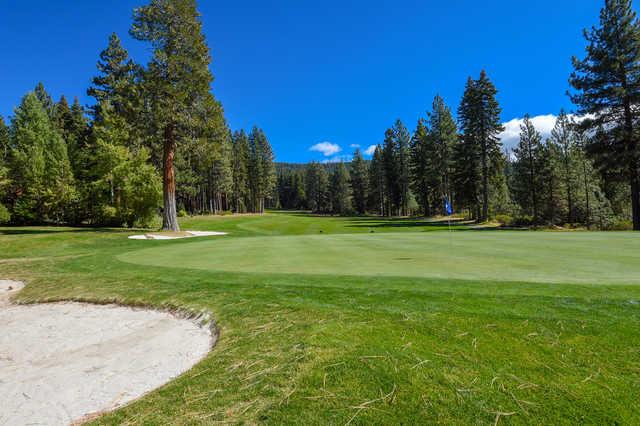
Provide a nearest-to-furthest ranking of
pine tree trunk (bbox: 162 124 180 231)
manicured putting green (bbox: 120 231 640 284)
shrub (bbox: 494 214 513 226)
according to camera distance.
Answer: manicured putting green (bbox: 120 231 640 284) < pine tree trunk (bbox: 162 124 180 231) < shrub (bbox: 494 214 513 226)

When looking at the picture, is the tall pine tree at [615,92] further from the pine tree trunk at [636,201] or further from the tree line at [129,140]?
the tree line at [129,140]

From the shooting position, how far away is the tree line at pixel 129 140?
22.0m

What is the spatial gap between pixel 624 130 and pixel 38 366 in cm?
3553

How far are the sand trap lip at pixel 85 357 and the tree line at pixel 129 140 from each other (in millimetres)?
18509

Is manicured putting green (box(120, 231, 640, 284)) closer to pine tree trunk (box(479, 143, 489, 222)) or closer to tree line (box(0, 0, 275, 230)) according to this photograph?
tree line (box(0, 0, 275, 230))

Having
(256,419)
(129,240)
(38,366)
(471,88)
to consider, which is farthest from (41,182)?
(471,88)

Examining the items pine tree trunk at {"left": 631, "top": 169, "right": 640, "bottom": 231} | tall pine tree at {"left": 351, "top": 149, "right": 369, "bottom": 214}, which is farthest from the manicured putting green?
tall pine tree at {"left": 351, "top": 149, "right": 369, "bottom": 214}

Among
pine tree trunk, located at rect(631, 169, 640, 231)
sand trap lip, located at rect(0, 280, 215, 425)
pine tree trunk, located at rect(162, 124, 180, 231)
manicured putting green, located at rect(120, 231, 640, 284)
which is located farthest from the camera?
pine tree trunk, located at rect(631, 169, 640, 231)

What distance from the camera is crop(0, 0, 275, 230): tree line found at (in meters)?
22.0

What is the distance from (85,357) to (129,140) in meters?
26.4

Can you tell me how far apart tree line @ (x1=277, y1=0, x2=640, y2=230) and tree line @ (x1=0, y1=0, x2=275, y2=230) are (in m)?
30.7

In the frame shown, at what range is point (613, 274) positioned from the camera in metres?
6.12

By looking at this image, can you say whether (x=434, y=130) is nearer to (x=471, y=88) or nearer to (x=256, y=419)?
(x=471, y=88)

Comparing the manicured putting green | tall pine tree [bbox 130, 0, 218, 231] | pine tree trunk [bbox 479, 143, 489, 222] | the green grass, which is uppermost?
tall pine tree [bbox 130, 0, 218, 231]
